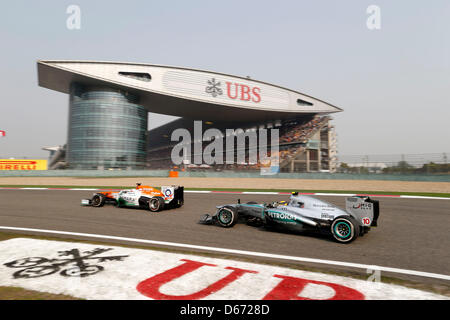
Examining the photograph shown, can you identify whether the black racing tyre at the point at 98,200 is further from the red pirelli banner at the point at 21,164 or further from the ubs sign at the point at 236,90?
the ubs sign at the point at 236,90

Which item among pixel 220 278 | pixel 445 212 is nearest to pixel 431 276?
pixel 220 278

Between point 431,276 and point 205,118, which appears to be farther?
point 205,118

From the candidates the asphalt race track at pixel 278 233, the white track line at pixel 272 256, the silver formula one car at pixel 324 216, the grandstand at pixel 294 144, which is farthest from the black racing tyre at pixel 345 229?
the grandstand at pixel 294 144

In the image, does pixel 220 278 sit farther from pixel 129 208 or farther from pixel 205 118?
pixel 205 118

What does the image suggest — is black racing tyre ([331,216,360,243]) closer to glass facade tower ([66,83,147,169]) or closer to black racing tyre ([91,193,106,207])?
black racing tyre ([91,193,106,207])

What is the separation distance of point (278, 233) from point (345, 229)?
1.53 m

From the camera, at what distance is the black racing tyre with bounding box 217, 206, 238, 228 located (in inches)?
273

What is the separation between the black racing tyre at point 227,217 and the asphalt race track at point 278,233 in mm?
169

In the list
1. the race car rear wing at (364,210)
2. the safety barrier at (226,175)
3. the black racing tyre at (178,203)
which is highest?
the safety barrier at (226,175)

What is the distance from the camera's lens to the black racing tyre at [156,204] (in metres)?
9.12

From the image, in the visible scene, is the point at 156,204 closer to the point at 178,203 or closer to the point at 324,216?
the point at 178,203

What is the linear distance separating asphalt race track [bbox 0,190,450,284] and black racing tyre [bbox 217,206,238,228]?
169 mm

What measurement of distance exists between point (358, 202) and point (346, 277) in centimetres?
306
